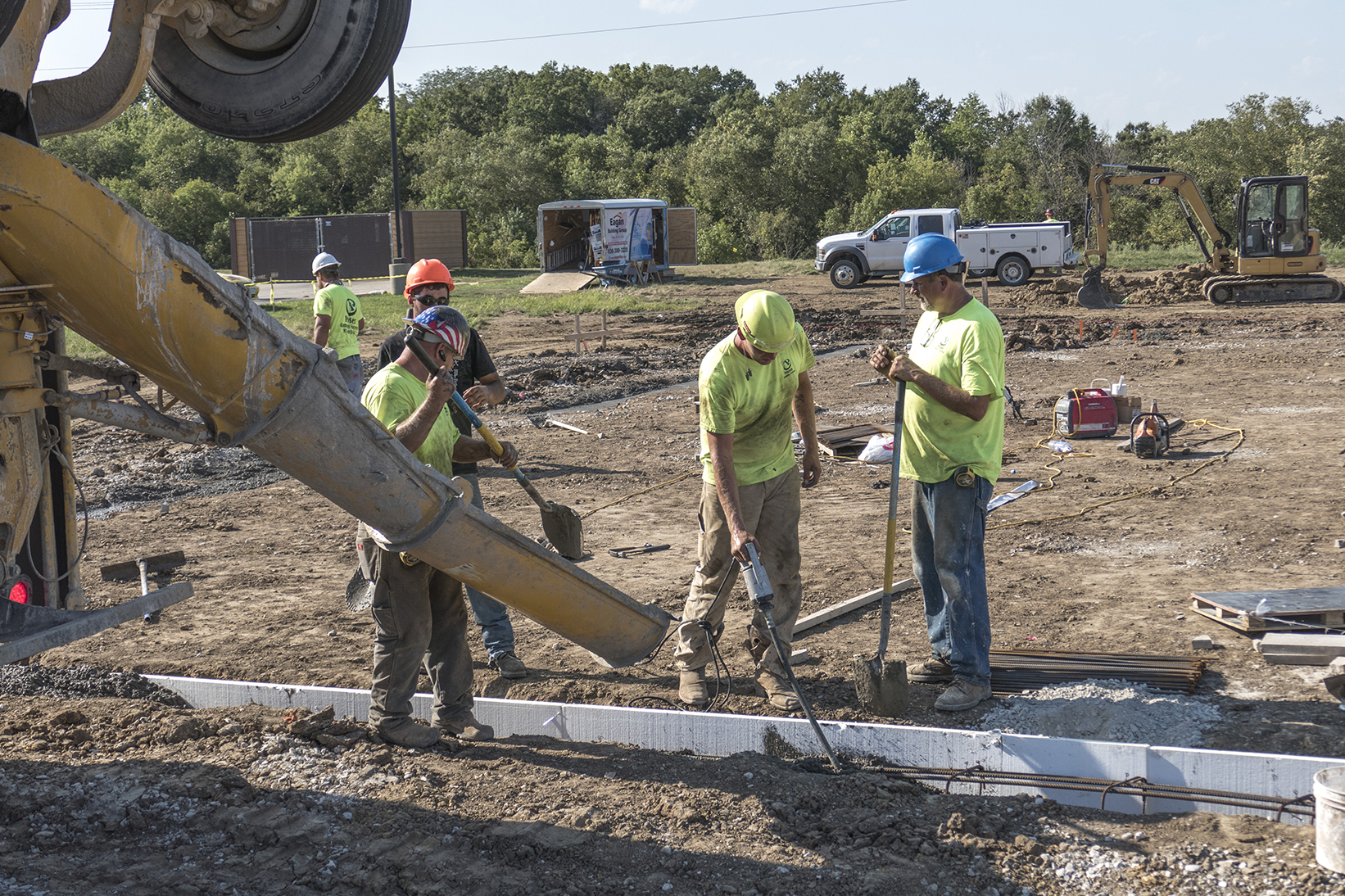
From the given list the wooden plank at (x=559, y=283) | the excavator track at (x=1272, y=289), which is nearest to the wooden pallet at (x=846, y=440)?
the excavator track at (x=1272, y=289)

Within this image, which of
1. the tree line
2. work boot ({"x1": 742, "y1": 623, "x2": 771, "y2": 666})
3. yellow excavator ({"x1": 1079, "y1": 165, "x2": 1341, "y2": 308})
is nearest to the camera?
work boot ({"x1": 742, "y1": 623, "x2": 771, "y2": 666})

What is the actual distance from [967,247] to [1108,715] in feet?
83.8

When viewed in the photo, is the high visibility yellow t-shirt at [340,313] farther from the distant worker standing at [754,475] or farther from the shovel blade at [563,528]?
the distant worker standing at [754,475]

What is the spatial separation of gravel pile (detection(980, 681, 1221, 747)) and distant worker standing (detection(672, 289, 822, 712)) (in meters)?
1.00

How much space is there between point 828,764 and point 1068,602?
264 cm

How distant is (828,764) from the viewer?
4.29 metres

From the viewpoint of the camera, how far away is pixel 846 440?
1077 cm

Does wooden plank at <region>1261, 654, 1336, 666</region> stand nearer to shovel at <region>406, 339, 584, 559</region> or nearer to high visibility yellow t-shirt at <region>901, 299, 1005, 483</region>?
high visibility yellow t-shirt at <region>901, 299, 1005, 483</region>

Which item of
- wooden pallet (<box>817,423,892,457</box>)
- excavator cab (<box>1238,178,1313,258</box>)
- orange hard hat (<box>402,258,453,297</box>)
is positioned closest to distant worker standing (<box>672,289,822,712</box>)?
orange hard hat (<box>402,258,453,297</box>)

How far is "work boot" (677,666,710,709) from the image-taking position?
510cm

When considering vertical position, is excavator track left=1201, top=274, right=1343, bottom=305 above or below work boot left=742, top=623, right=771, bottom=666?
above

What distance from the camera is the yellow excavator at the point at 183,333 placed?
2.85 meters

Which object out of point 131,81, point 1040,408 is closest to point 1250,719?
point 131,81

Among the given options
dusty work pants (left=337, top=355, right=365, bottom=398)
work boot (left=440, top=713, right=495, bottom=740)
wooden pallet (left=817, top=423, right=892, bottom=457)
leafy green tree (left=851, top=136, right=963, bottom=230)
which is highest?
leafy green tree (left=851, top=136, right=963, bottom=230)
